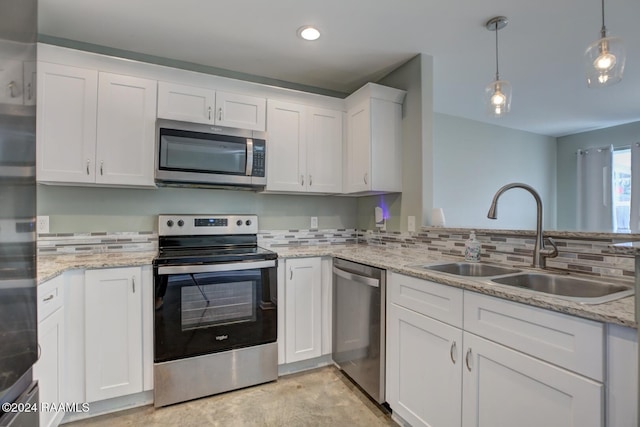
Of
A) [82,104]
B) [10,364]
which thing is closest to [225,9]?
[82,104]

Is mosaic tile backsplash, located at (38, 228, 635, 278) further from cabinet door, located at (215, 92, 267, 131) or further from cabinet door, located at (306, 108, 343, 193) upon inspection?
cabinet door, located at (215, 92, 267, 131)

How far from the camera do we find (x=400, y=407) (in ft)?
5.58

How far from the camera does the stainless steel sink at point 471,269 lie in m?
1.72

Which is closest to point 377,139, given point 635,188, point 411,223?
point 411,223

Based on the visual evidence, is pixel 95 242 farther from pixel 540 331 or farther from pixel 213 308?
pixel 540 331

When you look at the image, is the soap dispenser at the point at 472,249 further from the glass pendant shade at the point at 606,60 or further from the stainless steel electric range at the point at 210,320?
the stainless steel electric range at the point at 210,320

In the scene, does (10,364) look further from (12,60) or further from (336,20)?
(336,20)

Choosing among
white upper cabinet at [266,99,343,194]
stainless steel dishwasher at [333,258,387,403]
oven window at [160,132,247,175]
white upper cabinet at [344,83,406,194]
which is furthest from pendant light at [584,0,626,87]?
oven window at [160,132,247,175]

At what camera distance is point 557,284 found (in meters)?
1.45

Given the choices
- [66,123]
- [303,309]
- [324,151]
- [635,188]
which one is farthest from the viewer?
[635,188]

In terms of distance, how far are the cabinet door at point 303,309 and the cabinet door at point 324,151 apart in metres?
0.71

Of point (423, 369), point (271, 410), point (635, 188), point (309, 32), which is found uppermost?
point (309, 32)

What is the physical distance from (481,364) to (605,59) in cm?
155

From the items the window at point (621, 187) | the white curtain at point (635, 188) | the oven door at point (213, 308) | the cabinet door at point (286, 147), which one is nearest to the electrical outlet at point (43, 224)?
the oven door at point (213, 308)
